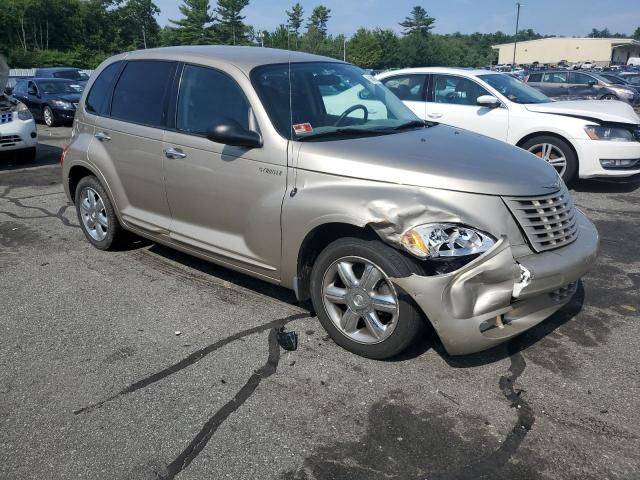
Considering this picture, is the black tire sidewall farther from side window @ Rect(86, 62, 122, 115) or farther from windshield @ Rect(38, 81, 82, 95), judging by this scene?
windshield @ Rect(38, 81, 82, 95)

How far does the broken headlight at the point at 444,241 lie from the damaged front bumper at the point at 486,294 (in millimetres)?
81

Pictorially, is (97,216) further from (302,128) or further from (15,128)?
(15,128)

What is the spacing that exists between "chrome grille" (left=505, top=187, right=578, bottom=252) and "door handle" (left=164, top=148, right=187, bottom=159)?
94.4 inches

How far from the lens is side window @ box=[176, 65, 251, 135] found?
13.3 ft

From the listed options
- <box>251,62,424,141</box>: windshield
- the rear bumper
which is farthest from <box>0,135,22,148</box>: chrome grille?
the rear bumper

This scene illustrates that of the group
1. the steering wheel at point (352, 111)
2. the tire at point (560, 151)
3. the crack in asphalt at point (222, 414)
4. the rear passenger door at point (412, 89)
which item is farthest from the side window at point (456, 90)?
the crack in asphalt at point (222, 414)

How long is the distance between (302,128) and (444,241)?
1.33 meters

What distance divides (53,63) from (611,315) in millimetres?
61739

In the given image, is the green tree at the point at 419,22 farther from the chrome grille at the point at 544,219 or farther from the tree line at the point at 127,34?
the chrome grille at the point at 544,219

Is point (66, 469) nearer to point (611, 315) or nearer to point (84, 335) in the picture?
point (84, 335)

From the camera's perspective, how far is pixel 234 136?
3.78m

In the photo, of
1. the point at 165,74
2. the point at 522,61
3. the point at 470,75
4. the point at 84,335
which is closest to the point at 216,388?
the point at 84,335

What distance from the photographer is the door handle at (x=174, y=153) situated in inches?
171

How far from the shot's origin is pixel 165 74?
183 inches
